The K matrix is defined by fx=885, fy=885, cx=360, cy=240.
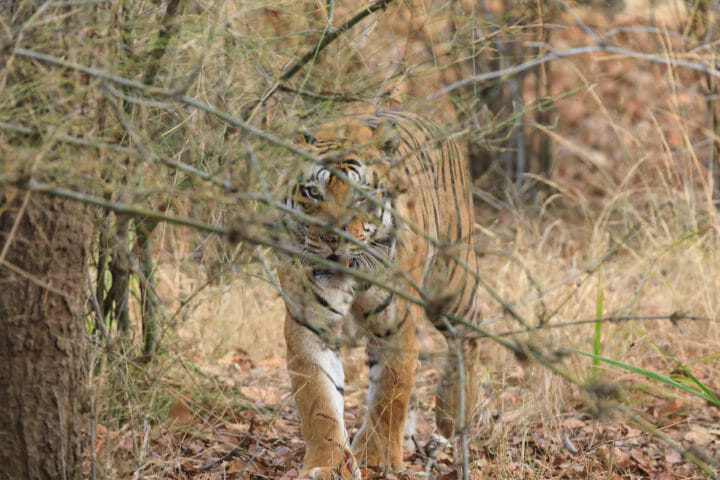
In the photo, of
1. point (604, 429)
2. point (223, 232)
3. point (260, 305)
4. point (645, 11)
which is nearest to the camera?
point (223, 232)

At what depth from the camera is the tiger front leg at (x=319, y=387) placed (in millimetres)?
3135

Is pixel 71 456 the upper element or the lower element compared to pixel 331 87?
lower

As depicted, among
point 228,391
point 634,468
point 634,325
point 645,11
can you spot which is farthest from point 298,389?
point 645,11

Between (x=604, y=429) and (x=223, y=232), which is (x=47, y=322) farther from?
(x=604, y=429)

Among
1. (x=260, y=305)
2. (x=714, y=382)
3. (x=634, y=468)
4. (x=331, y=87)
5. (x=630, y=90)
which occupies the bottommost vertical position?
(x=634, y=468)

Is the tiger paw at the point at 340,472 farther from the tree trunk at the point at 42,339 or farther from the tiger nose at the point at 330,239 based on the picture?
the tree trunk at the point at 42,339

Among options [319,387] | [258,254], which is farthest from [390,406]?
[258,254]

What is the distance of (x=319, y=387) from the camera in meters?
3.26

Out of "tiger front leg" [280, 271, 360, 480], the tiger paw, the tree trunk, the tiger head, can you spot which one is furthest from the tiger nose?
the tree trunk

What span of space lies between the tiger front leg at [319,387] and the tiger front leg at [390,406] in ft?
0.67

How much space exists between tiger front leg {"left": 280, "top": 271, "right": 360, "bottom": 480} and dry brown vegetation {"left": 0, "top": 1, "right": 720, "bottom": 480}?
13 cm

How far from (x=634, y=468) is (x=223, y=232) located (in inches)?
93.8

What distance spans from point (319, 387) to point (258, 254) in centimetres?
94

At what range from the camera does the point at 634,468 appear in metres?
3.34
